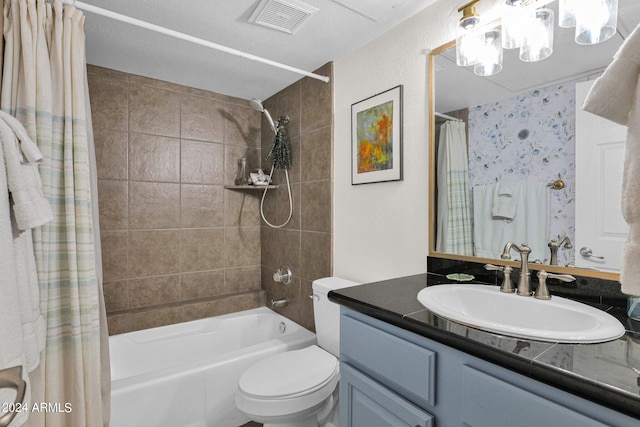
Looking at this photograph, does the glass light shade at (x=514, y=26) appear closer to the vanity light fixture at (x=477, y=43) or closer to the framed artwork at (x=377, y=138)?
the vanity light fixture at (x=477, y=43)

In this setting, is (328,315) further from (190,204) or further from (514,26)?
(514,26)

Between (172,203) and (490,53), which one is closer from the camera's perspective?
(490,53)

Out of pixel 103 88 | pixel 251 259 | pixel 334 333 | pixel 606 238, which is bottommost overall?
pixel 334 333

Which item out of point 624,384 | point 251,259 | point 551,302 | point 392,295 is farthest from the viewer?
point 251,259

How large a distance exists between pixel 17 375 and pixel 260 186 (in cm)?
199

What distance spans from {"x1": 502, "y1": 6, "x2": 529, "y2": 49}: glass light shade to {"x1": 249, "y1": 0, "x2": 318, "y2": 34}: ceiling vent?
838 mm

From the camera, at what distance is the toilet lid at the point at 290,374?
1.39 meters

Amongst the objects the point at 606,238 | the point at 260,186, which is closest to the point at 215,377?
the point at 260,186

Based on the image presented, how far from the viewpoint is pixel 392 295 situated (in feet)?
3.67

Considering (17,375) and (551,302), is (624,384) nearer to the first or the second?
(551,302)

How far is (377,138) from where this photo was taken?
1770 millimetres

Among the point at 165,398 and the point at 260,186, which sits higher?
the point at 260,186

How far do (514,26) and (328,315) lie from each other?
5.22 ft

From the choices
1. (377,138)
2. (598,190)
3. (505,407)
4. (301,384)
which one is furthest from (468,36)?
(301,384)
